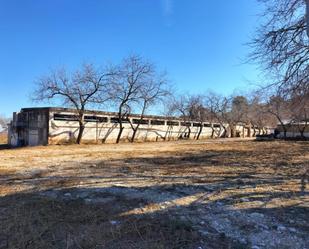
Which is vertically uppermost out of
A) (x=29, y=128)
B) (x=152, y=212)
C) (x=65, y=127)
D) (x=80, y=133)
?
(x=65, y=127)

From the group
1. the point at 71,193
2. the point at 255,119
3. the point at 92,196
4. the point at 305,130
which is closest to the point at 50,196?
→ the point at 71,193

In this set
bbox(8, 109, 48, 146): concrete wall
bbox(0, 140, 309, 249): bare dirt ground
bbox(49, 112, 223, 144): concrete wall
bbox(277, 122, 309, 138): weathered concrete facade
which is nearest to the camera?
bbox(0, 140, 309, 249): bare dirt ground

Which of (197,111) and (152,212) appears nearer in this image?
(152,212)

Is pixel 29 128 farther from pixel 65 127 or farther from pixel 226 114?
pixel 226 114

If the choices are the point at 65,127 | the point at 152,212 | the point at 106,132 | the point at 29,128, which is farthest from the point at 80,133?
the point at 152,212

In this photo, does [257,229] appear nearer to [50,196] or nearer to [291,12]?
[50,196]

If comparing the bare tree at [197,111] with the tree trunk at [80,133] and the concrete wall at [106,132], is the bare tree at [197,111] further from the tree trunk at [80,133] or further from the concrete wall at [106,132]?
the tree trunk at [80,133]

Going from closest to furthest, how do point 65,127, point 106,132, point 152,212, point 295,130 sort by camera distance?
point 152,212 → point 65,127 → point 106,132 → point 295,130

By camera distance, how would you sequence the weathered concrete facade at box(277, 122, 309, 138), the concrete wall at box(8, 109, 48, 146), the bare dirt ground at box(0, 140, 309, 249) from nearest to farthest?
the bare dirt ground at box(0, 140, 309, 249) < the concrete wall at box(8, 109, 48, 146) < the weathered concrete facade at box(277, 122, 309, 138)

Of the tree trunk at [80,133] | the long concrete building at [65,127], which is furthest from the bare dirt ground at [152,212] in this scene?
the tree trunk at [80,133]

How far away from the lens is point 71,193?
6152mm

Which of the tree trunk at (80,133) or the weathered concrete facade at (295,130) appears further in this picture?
the weathered concrete facade at (295,130)

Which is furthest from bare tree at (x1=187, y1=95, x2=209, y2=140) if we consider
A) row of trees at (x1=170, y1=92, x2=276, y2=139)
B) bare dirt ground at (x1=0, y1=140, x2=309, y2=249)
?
bare dirt ground at (x1=0, y1=140, x2=309, y2=249)

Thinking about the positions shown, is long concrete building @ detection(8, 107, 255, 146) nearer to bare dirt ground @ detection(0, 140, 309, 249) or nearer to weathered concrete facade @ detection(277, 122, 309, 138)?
bare dirt ground @ detection(0, 140, 309, 249)
